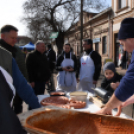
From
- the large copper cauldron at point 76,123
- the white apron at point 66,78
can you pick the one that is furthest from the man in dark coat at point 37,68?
the large copper cauldron at point 76,123

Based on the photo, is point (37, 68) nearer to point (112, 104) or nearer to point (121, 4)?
point (112, 104)

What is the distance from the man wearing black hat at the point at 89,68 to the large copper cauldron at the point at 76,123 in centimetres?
212

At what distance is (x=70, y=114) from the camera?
141 centimetres

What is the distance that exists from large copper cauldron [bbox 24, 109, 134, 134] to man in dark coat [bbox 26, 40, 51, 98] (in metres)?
2.15

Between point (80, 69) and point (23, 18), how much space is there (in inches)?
808

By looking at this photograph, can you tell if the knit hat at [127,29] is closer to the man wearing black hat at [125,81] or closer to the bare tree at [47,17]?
the man wearing black hat at [125,81]

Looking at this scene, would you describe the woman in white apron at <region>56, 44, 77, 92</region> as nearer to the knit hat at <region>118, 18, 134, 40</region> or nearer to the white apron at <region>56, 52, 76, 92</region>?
the white apron at <region>56, 52, 76, 92</region>

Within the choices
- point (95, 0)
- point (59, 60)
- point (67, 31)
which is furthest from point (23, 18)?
point (59, 60)

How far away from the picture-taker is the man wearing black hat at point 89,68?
11.5 ft

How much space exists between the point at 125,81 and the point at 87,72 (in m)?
2.27

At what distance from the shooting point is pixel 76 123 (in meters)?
1.40

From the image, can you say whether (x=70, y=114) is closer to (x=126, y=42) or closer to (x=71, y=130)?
(x=71, y=130)

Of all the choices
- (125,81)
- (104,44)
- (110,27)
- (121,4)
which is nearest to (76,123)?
(125,81)

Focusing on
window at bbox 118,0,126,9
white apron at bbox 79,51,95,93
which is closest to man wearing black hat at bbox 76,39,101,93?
white apron at bbox 79,51,95,93
